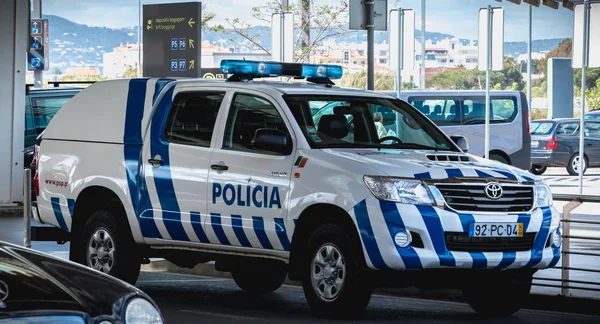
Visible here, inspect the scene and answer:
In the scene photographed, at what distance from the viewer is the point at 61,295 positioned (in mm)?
5121

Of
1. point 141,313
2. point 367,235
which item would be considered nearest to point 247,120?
point 367,235

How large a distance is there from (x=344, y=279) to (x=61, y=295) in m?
4.29

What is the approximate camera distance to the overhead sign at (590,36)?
23.6 metres

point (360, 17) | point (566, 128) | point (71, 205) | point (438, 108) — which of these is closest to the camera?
point (71, 205)

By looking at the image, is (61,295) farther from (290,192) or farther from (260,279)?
(260,279)

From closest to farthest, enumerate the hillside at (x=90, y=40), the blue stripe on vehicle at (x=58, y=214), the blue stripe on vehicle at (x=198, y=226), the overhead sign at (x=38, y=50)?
1. the blue stripe on vehicle at (x=198, y=226)
2. the blue stripe on vehicle at (x=58, y=214)
3. the overhead sign at (x=38, y=50)
4. the hillside at (x=90, y=40)

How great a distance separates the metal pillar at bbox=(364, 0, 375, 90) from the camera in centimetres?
1348

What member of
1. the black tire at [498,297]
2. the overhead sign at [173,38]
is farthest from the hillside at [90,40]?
the black tire at [498,297]

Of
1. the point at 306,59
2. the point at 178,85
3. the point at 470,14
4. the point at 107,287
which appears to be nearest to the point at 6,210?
the point at 178,85

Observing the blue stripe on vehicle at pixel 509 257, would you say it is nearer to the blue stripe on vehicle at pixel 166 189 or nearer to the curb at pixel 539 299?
the curb at pixel 539 299

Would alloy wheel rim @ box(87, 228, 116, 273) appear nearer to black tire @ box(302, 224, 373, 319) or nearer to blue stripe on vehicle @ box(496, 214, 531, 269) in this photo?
black tire @ box(302, 224, 373, 319)

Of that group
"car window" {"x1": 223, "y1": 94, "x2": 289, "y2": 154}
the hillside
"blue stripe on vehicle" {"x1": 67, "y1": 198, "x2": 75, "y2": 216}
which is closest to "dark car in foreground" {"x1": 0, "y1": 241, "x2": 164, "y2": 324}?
"car window" {"x1": 223, "y1": 94, "x2": 289, "y2": 154}

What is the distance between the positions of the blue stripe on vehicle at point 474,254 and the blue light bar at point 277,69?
2.60 meters

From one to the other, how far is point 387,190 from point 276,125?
1.41 meters
